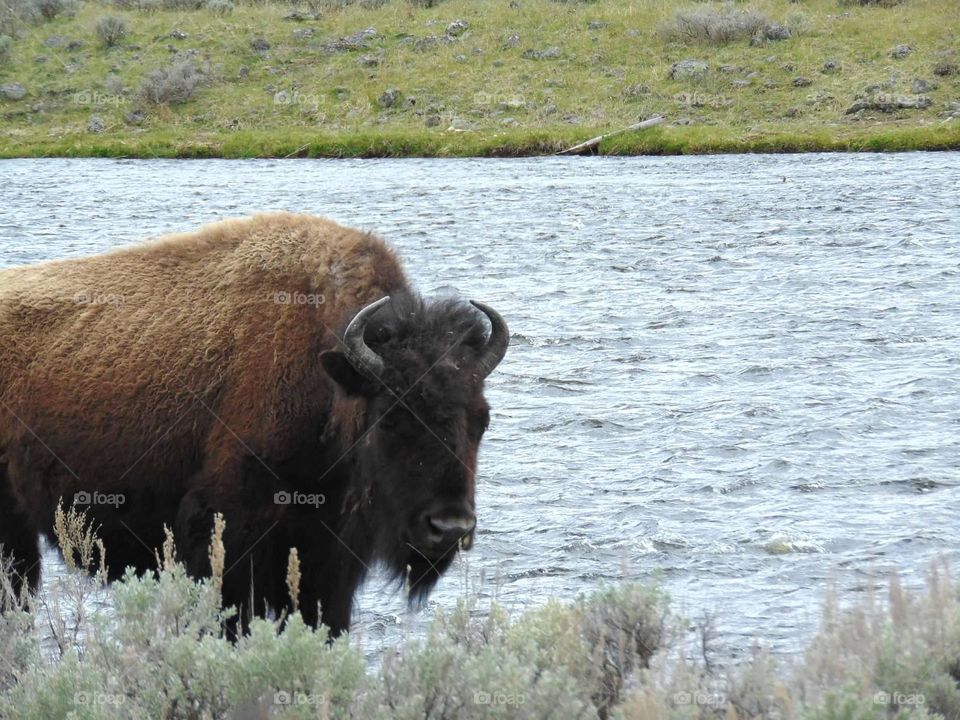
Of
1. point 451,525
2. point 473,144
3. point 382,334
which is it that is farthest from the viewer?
point 473,144

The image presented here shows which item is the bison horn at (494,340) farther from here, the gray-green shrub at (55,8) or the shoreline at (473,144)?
the gray-green shrub at (55,8)

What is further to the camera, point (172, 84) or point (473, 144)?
point (172, 84)

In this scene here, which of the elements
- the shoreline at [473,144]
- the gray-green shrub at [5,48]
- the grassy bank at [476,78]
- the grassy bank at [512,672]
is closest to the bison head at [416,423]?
the grassy bank at [512,672]

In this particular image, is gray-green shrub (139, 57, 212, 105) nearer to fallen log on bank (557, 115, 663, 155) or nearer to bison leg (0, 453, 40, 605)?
fallen log on bank (557, 115, 663, 155)

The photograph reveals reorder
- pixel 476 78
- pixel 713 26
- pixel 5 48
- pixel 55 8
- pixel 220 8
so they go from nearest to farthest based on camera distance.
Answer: pixel 476 78
pixel 713 26
pixel 5 48
pixel 220 8
pixel 55 8

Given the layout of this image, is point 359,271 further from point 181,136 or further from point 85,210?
point 181,136

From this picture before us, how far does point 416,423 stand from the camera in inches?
195

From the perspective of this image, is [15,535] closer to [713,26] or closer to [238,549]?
[238,549]

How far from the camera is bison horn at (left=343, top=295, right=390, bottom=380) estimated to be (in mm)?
5008

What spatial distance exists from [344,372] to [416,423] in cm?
37

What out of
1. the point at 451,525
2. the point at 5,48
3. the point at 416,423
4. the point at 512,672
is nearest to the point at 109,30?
the point at 5,48

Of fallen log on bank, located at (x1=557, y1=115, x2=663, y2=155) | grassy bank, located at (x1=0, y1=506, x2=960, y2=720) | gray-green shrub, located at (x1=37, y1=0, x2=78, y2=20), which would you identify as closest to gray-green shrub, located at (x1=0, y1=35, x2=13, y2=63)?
gray-green shrub, located at (x1=37, y1=0, x2=78, y2=20)

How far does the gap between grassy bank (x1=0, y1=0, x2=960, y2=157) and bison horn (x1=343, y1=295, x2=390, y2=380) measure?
24.8 m

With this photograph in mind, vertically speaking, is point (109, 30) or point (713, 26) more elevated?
point (109, 30)
